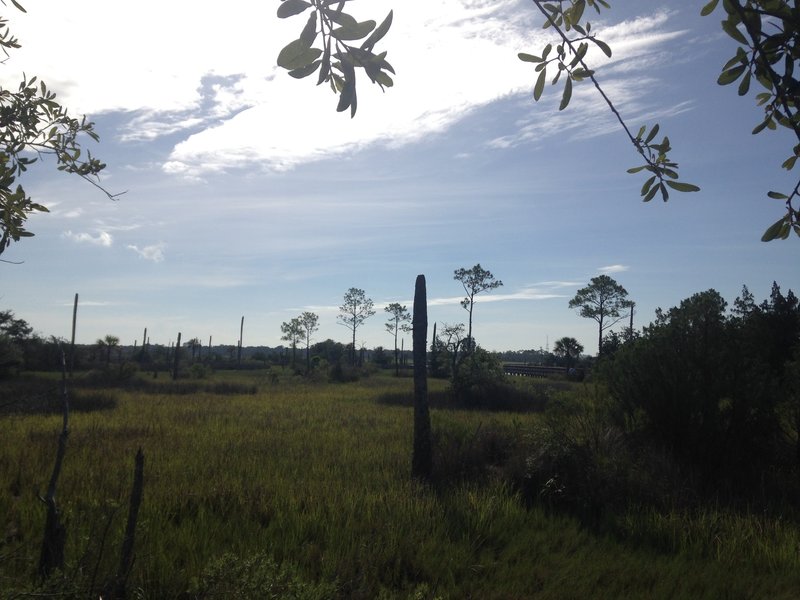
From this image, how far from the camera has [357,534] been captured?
6340 mm

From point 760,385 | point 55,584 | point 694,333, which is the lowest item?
point 55,584

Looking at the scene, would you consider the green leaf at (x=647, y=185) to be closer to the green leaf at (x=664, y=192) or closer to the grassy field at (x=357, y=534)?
the green leaf at (x=664, y=192)

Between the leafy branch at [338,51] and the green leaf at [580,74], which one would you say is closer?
the leafy branch at [338,51]

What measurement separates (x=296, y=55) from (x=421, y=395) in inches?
363

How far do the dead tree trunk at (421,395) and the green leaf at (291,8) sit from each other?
28.5 ft

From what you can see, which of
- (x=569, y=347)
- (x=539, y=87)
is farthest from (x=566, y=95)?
(x=569, y=347)

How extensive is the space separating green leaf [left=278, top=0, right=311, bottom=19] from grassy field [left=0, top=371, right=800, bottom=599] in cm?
347

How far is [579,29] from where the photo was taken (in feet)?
6.57

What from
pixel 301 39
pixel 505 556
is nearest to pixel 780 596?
pixel 505 556

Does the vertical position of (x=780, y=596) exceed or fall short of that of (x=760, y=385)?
it falls short

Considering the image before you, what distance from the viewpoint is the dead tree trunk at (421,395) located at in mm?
9656

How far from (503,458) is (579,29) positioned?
9255 mm

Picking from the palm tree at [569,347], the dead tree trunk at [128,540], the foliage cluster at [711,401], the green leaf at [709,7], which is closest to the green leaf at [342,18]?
the green leaf at [709,7]

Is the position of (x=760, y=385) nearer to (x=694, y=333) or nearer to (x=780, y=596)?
(x=694, y=333)
